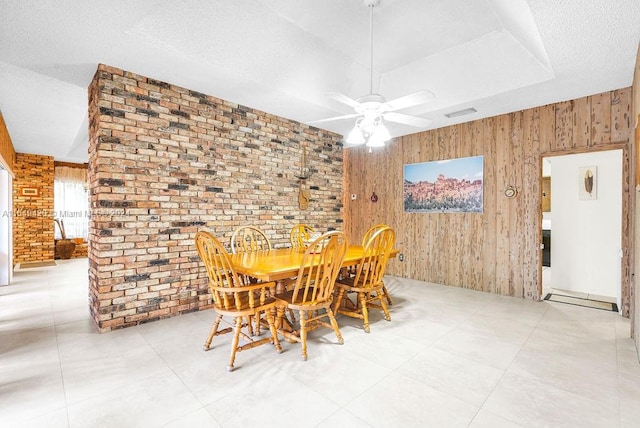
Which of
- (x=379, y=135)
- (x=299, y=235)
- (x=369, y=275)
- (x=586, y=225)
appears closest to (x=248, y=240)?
(x=299, y=235)

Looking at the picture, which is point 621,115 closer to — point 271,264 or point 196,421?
point 271,264

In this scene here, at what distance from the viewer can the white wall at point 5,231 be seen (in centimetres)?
477

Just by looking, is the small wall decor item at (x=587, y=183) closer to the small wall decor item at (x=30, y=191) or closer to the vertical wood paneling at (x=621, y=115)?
the vertical wood paneling at (x=621, y=115)

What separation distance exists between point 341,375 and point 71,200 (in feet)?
29.8

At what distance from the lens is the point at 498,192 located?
4.24 m

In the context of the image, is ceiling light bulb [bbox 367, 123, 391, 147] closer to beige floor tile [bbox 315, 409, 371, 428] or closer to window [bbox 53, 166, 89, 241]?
beige floor tile [bbox 315, 409, 371, 428]

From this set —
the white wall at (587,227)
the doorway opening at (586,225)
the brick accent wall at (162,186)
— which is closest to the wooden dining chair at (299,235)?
the brick accent wall at (162,186)

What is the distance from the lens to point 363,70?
12.0ft

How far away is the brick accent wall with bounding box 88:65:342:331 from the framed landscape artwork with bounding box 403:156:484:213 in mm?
2398

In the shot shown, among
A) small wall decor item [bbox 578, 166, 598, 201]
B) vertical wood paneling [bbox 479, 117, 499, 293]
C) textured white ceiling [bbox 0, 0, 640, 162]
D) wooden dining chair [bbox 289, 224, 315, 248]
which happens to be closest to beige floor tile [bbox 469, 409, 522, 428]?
wooden dining chair [bbox 289, 224, 315, 248]

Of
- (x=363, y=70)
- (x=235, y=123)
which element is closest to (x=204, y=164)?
(x=235, y=123)

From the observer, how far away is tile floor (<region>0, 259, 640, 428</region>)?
5.51 feet

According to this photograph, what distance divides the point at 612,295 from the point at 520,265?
55.3 inches

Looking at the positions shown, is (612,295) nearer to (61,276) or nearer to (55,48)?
(55,48)
